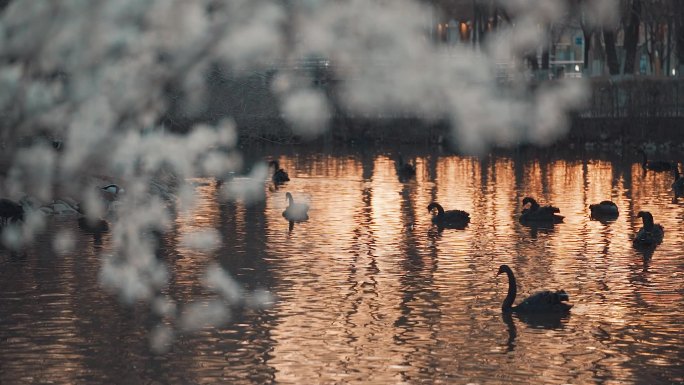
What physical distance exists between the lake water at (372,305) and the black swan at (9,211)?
1.04 metres

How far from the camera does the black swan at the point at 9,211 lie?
31.6m

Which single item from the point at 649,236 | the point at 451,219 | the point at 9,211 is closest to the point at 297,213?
the point at 451,219

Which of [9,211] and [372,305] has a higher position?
[9,211]

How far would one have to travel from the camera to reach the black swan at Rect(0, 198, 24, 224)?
31609 millimetres

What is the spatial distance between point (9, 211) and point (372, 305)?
13261 millimetres

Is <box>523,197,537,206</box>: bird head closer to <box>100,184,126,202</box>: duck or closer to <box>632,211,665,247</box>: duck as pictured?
<box>632,211,665,247</box>: duck

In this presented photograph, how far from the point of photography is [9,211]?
31656 millimetres

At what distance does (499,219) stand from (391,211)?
3.58m

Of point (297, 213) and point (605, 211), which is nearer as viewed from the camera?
point (297, 213)

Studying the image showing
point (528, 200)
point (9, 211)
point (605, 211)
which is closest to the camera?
point (9, 211)

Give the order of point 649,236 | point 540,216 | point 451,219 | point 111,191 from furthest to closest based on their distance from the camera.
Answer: point 111,191 → point 540,216 → point 451,219 → point 649,236

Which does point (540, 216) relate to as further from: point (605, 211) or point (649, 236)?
point (649, 236)

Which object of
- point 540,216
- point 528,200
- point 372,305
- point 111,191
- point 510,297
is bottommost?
point 372,305

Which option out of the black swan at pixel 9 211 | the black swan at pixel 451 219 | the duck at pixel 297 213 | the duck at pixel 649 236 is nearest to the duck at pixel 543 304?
the duck at pixel 649 236
